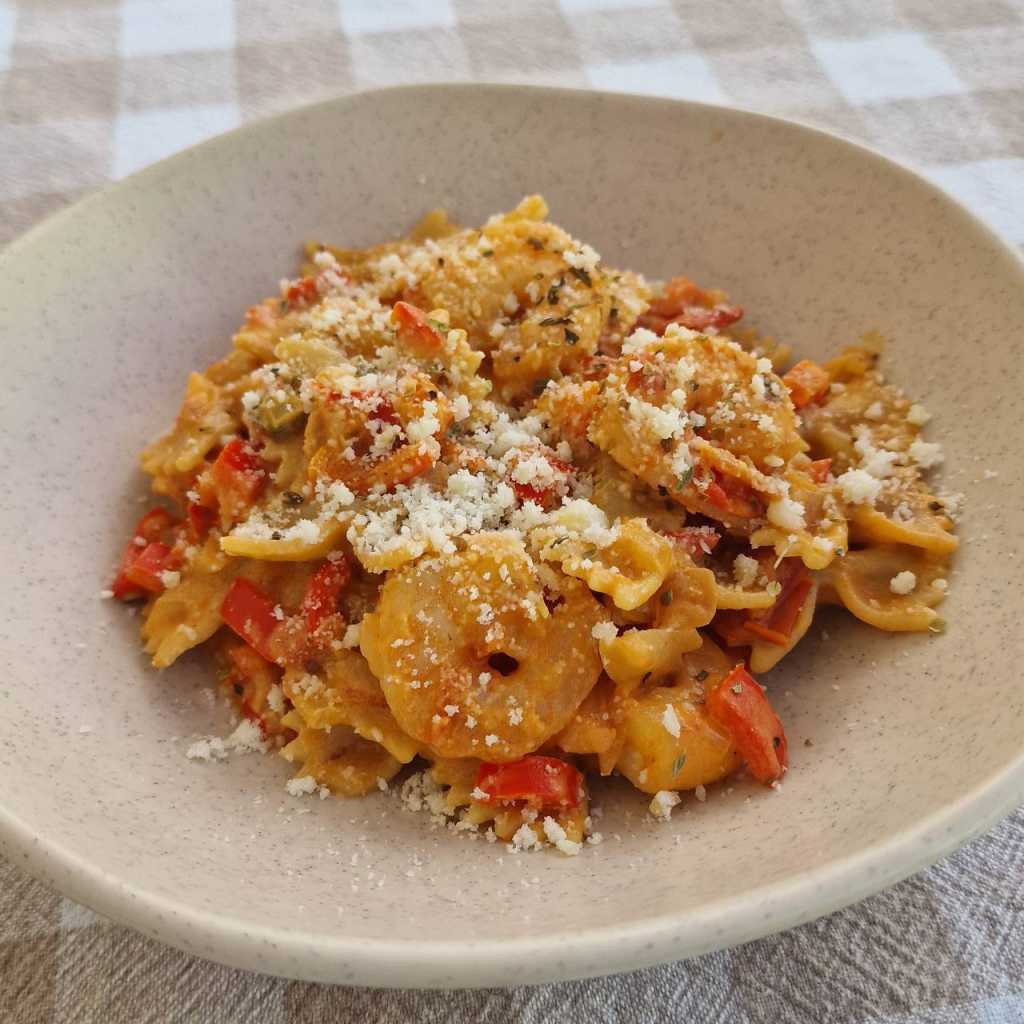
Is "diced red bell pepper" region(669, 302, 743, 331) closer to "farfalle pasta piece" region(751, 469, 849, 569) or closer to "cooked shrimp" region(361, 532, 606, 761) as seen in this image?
"farfalle pasta piece" region(751, 469, 849, 569)

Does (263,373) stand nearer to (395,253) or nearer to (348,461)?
(348,461)

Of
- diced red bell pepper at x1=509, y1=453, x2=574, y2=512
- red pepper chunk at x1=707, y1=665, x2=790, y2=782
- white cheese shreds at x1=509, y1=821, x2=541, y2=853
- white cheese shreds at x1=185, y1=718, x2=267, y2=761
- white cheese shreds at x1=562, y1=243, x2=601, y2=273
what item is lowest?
white cheese shreds at x1=185, y1=718, x2=267, y2=761

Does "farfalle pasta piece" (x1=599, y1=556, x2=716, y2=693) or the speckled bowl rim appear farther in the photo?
"farfalle pasta piece" (x1=599, y1=556, x2=716, y2=693)

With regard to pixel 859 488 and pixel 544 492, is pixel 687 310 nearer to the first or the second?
pixel 859 488

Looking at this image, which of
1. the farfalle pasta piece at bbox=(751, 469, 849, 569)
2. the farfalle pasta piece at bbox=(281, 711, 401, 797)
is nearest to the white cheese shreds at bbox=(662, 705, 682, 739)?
the farfalle pasta piece at bbox=(751, 469, 849, 569)

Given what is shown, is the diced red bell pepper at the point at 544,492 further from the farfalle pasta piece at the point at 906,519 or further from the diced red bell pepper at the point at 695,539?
the farfalle pasta piece at the point at 906,519

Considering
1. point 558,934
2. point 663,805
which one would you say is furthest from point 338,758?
point 558,934

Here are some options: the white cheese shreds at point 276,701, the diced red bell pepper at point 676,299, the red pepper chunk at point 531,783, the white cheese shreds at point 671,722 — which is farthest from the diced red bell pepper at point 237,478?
the diced red bell pepper at point 676,299

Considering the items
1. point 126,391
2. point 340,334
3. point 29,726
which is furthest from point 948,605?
point 126,391
